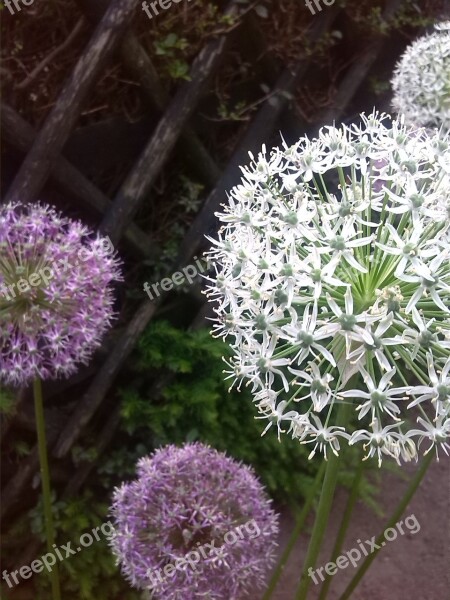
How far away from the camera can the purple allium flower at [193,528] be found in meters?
0.87

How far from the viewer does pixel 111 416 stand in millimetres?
1604

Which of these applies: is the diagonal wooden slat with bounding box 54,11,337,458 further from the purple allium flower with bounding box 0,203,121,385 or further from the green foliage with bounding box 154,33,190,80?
the purple allium flower with bounding box 0,203,121,385

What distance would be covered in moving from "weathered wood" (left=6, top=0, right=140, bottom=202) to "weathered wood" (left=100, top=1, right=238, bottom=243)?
22 cm

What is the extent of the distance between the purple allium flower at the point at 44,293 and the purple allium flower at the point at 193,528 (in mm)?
248

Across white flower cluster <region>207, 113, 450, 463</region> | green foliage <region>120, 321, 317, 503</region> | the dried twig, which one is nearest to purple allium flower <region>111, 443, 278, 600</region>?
white flower cluster <region>207, 113, 450, 463</region>

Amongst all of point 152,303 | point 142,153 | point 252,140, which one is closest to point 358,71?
point 252,140

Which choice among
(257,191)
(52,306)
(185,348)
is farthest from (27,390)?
(257,191)

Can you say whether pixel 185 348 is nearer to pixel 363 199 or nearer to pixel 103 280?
→ pixel 103 280

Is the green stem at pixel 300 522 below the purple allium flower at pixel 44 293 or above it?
below

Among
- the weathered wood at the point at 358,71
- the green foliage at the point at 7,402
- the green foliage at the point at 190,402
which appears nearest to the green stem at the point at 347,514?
the green foliage at the point at 190,402

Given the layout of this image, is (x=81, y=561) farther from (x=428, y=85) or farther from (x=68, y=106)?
(x=428, y=85)

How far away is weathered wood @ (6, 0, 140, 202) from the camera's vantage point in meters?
1.16

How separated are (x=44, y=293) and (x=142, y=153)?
0.58 m

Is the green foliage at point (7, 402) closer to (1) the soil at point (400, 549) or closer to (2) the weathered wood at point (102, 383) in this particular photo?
(2) the weathered wood at point (102, 383)
